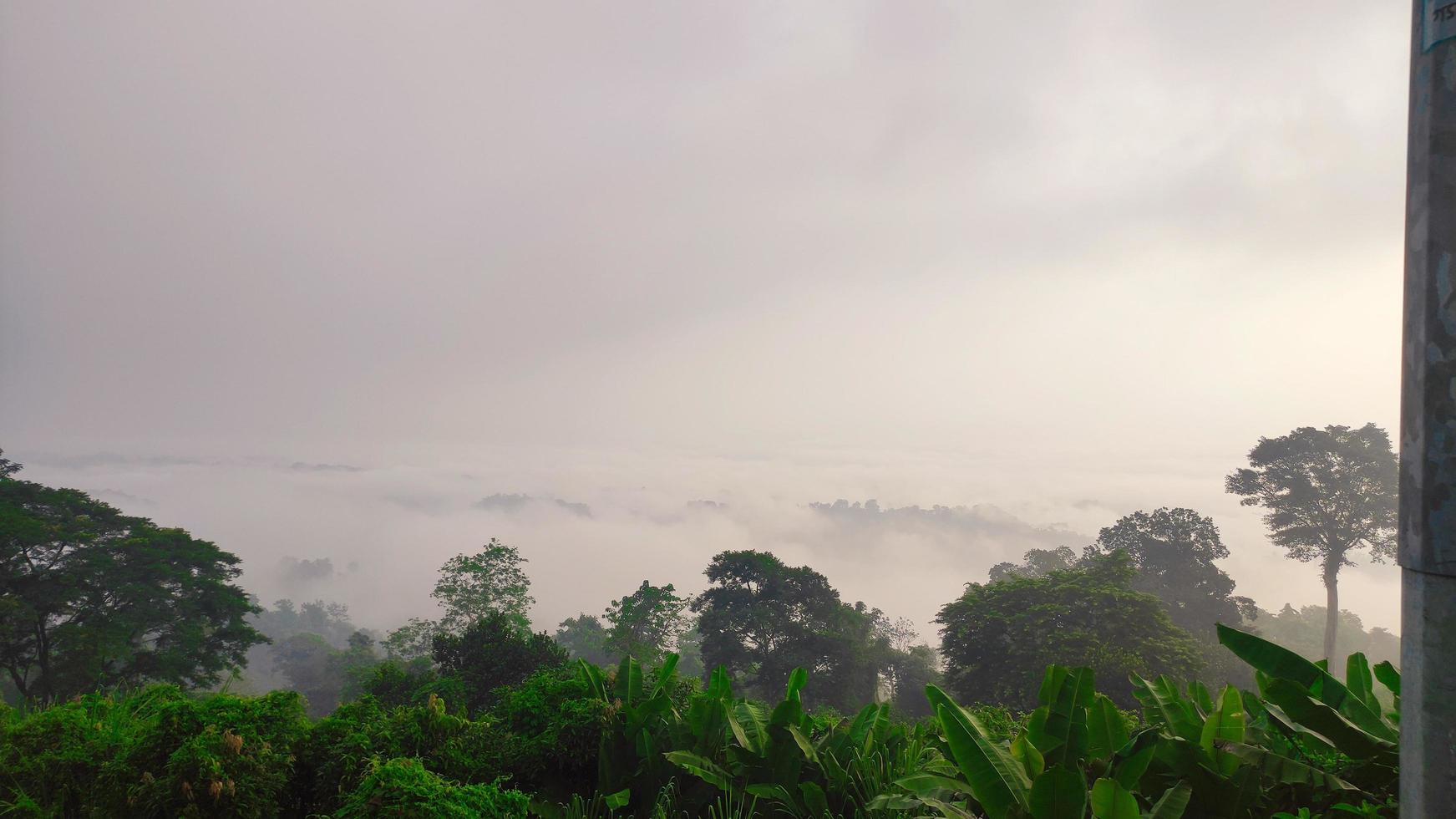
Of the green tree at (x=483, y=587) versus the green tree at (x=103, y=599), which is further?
the green tree at (x=483, y=587)

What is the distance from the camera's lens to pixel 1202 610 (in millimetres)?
33656

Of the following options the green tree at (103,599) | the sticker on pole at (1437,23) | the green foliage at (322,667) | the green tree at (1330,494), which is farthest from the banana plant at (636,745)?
the green tree at (1330,494)

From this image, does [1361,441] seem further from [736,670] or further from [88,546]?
[88,546]

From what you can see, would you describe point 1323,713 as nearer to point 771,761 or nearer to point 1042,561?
point 771,761

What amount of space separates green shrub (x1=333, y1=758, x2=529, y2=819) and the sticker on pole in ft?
16.8

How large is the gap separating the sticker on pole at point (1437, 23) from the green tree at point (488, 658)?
50.7ft

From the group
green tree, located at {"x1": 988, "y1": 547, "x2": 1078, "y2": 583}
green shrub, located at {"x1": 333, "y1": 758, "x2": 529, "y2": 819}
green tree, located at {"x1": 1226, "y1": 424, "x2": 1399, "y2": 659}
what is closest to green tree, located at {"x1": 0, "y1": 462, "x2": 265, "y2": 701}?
green shrub, located at {"x1": 333, "y1": 758, "x2": 529, "y2": 819}

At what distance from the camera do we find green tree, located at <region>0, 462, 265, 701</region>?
20.8 metres

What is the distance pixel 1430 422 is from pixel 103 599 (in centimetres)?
3122

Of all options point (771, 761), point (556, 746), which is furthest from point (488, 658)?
point (771, 761)

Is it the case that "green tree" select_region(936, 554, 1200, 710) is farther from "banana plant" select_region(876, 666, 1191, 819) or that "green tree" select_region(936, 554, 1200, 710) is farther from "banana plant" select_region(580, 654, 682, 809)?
"banana plant" select_region(876, 666, 1191, 819)

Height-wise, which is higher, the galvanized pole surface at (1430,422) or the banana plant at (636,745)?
the galvanized pole surface at (1430,422)

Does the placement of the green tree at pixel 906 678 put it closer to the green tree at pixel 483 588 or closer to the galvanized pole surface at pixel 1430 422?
the green tree at pixel 483 588

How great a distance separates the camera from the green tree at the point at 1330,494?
35188 millimetres
